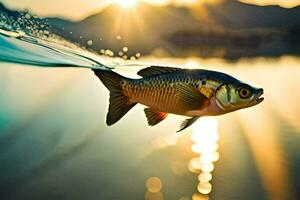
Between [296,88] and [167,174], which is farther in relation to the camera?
[296,88]

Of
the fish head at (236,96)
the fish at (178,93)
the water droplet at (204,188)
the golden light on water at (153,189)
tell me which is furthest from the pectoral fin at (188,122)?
the water droplet at (204,188)

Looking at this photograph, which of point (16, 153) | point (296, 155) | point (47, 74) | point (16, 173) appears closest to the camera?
point (16, 173)

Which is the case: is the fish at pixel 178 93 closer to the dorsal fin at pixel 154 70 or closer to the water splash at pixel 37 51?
the dorsal fin at pixel 154 70

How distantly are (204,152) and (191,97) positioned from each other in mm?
5808

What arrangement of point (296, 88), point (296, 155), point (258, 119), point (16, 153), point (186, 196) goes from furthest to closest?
point (296, 88), point (258, 119), point (296, 155), point (16, 153), point (186, 196)

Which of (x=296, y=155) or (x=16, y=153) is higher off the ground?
(x=296, y=155)

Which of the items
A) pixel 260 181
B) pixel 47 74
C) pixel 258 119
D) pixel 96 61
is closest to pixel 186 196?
pixel 260 181

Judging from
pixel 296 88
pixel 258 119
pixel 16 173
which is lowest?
pixel 16 173

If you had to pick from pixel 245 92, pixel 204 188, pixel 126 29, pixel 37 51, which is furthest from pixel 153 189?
pixel 126 29

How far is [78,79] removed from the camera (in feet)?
62.1

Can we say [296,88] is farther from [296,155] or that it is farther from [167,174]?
[167,174]

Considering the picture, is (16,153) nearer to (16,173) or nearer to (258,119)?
(16,173)

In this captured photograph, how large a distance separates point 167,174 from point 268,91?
10.6 metres

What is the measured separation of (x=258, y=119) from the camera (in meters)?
11.9
